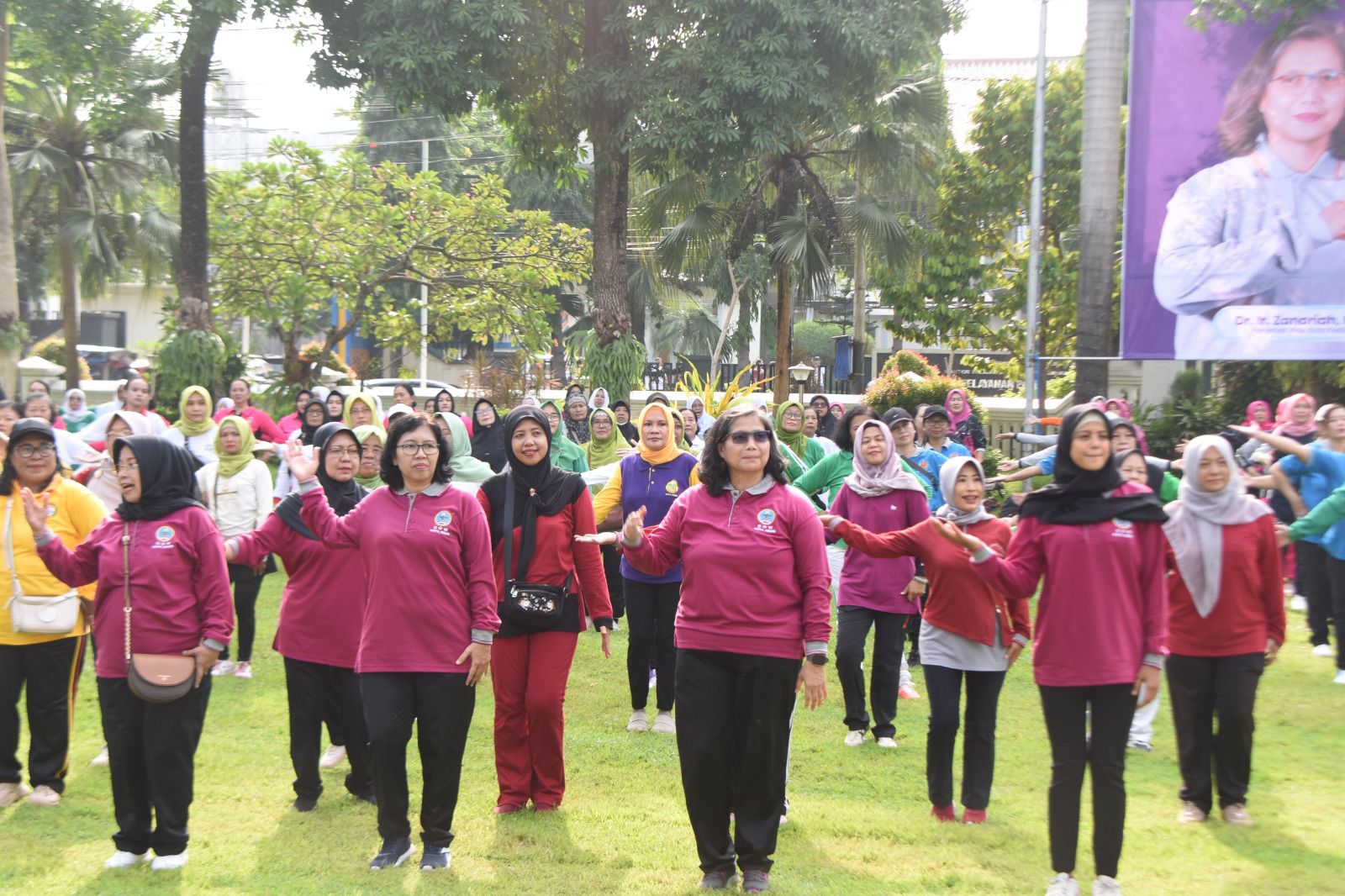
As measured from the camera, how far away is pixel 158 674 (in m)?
5.69

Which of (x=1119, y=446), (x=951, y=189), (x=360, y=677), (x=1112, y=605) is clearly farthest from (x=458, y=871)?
(x=951, y=189)

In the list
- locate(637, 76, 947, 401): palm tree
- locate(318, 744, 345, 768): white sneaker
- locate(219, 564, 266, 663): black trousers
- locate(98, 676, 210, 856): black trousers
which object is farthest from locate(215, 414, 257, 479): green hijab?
locate(637, 76, 947, 401): palm tree

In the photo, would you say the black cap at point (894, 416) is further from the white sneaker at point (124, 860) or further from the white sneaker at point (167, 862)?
the white sneaker at point (124, 860)

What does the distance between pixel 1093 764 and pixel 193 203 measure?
16839 mm

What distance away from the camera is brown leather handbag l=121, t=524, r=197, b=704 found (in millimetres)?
5672

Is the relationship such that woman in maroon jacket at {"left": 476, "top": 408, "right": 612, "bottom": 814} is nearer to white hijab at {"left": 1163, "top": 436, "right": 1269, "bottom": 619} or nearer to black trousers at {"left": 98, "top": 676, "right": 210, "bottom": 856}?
black trousers at {"left": 98, "top": 676, "right": 210, "bottom": 856}

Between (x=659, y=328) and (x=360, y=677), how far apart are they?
46459mm

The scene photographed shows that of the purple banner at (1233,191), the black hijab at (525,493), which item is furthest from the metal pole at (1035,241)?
the black hijab at (525,493)

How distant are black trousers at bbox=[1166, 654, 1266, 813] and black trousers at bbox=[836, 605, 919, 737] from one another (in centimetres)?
187

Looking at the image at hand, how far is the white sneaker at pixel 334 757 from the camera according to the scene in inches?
310

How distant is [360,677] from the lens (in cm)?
596

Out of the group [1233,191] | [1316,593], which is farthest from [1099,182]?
[1316,593]

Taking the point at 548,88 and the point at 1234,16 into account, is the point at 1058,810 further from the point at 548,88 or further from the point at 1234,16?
the point at 548,88

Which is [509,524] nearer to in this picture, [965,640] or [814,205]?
[965,640]
